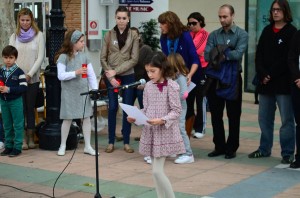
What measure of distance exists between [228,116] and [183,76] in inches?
40.4

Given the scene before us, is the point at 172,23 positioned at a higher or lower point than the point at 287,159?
higher

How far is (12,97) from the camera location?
9.48 metres

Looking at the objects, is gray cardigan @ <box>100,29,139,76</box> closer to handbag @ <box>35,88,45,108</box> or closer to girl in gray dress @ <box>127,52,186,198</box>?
handbag @ <box>35,88,45,108</box>

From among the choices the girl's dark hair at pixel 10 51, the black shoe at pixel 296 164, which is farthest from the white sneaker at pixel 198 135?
the girl's dark hair at pixel 10 51

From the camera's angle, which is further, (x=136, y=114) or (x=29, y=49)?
(x=29, y=49)

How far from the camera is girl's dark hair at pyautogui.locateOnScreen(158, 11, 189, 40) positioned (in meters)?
9.10

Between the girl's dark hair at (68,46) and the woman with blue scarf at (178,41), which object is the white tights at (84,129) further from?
the woman with blue scarf at (178,41)

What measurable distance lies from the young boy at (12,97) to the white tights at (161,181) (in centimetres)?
333

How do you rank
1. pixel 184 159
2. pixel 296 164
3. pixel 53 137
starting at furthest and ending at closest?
pixel 53 137, pixel 184 159, pixel 296 164

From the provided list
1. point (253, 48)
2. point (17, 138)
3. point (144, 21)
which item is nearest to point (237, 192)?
point (17, 138)

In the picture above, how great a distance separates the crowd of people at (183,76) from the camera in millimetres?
8773

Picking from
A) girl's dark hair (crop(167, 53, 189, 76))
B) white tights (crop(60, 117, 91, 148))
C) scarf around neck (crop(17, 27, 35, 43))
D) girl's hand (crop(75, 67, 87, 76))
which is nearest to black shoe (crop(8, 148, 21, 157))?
white tights (crop(60, 117, 91, 148))

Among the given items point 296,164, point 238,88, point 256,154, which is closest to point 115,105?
point 238,88

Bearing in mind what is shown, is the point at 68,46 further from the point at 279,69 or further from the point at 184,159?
the point at 279,69
